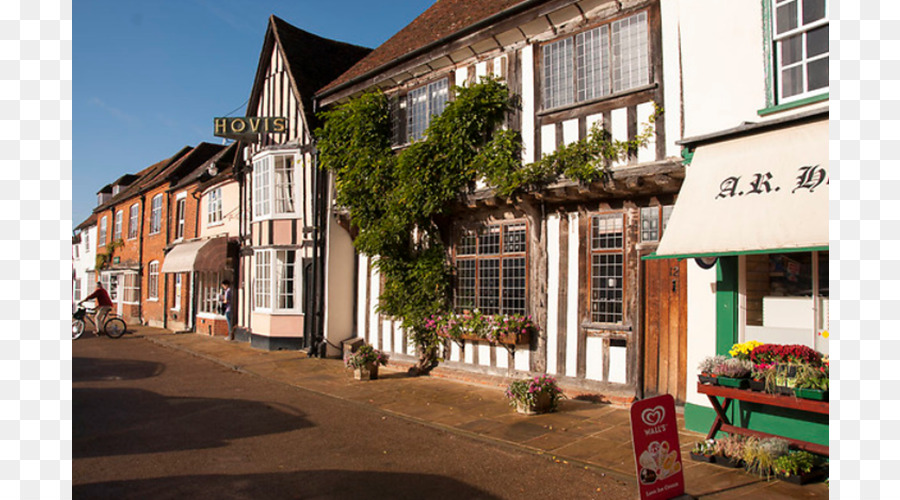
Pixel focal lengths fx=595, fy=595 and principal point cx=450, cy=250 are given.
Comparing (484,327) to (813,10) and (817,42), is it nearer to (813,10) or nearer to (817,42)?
Result: (817,42)

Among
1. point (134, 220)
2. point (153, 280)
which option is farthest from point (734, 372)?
point (134, 220)

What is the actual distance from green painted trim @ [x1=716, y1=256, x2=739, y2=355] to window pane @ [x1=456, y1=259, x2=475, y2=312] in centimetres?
484

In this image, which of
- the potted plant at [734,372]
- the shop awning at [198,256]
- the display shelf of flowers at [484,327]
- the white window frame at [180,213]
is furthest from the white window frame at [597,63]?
the white window frame at [180,213]

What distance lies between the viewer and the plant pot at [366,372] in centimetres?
1122

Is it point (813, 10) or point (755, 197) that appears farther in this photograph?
point (813, 10)

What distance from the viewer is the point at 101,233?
33500 mm

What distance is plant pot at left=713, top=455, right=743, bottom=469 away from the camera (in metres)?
5.73

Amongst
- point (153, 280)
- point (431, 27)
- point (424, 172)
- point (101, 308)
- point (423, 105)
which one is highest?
point (431, 27)

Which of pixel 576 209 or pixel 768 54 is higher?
pixel 768 54

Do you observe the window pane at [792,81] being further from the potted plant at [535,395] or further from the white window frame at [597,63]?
the potted plant at [535,395]

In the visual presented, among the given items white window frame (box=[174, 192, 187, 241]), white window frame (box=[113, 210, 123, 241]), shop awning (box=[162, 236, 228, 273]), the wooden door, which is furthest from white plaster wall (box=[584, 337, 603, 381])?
white window frame (box=[113, 210, 123, 241])

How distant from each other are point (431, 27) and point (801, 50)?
7997mm

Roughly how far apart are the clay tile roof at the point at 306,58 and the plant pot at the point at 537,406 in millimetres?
9575

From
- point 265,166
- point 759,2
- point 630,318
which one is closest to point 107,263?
point 265,166
